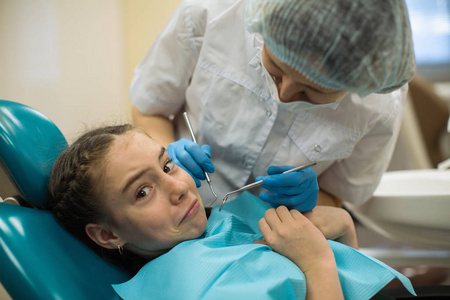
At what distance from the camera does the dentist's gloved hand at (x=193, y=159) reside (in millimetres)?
1132

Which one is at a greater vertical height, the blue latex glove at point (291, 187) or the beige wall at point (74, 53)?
the beige wall at point (74, 53)

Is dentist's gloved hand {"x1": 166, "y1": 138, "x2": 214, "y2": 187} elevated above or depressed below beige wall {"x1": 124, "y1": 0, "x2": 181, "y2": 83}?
below

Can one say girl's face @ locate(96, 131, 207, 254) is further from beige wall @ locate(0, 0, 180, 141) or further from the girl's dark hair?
beige wall @ locate(0, 0, 180, 141)

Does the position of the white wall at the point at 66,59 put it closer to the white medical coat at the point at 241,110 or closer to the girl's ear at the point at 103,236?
the white medical coat at the point at 241,110

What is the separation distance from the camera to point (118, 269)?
1059mm

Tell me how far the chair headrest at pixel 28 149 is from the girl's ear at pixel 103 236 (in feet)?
0.47

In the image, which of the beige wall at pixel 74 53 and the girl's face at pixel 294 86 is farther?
the beige wall at pixel 74 53

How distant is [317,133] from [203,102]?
0.36 meters

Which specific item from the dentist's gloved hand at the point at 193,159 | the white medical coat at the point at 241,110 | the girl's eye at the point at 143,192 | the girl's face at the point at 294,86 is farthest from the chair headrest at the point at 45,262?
the girl's face at the point at 294,86

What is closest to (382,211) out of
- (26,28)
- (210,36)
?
(210,36)

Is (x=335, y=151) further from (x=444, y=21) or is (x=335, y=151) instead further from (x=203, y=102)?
(x=444, y=21)

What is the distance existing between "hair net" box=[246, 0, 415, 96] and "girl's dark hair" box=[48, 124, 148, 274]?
506 mm

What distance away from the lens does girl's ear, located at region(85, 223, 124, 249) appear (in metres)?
1.01

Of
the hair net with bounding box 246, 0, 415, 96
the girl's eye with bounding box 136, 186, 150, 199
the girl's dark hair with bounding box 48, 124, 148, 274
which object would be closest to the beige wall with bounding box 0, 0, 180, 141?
the girl's dark hair with bounding box 48, 124, 148, 274
